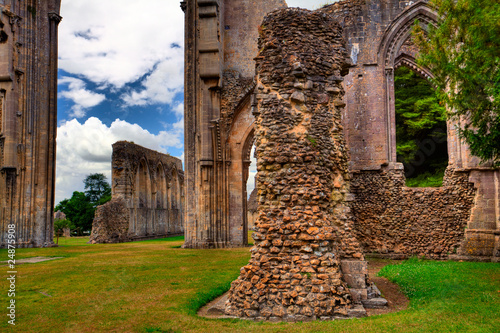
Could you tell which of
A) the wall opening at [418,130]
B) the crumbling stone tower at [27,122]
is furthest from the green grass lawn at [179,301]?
the crumbling stone tower at [27,122]

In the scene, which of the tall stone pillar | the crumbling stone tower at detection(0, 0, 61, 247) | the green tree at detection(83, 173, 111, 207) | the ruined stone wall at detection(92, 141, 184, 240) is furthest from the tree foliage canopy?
the tall stone pillar

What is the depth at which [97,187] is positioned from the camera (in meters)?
51.1

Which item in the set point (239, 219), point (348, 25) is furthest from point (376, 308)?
point (239, 219)

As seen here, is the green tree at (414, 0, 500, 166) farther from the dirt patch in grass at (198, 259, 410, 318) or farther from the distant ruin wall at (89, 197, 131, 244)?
the distant ruin wall at (89, 197, 131, 244)

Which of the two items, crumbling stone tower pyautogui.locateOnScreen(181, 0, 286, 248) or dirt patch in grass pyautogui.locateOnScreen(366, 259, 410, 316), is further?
crumbling stone tower pyautogui.locateOnScreen(181, 0, 286, 248)

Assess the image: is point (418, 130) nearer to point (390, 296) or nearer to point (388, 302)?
point (390, 296)

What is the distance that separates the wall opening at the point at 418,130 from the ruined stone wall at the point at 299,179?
13.5m

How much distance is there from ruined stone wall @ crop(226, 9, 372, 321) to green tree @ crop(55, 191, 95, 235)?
41478 millimetres

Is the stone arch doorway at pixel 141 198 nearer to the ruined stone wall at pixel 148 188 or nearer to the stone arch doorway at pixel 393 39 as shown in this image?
the ruined stone wall at pixel 148 188

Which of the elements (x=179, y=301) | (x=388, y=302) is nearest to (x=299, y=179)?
(x=388, y=302)

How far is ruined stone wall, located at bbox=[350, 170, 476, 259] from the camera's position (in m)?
12.6

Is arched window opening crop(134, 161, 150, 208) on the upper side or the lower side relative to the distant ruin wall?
upper

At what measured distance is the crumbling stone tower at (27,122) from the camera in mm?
19422

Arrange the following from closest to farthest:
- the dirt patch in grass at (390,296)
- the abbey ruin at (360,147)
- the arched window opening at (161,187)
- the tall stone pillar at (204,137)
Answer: the dirt patch in grass at (390,296), the abbey ruin at (360,147), the tall stone pillar at (204,137), the arched window opening at (161,187)
